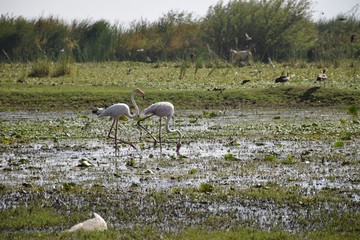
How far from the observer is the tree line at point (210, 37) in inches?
1292

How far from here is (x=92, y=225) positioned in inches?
307

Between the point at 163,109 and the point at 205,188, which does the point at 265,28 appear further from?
the point at 205,188

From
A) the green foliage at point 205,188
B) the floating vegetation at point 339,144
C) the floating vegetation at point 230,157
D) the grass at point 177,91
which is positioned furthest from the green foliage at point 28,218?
the grass at point 177,91

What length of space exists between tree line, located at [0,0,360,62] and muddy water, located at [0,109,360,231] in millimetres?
15462

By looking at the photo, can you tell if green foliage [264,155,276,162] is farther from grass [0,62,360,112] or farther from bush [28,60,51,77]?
bush [28,60,51,77]

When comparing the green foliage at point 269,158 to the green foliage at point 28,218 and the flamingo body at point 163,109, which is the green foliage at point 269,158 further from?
the green foliage at point 28,218

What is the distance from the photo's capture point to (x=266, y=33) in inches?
1347

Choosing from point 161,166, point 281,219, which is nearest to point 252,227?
point 281,219

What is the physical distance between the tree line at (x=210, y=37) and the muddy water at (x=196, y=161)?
50.7ft

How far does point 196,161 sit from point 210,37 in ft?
78.0

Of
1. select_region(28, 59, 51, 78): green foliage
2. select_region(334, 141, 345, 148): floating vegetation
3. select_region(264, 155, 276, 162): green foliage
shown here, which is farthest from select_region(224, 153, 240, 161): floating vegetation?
select_region(28, 59, 51, 78): green foliage

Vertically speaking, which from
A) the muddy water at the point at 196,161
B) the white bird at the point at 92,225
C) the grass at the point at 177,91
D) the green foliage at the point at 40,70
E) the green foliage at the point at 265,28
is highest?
the green foliage at the point at 265,28

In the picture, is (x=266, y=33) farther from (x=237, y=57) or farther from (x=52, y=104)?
(x=52, y=104)

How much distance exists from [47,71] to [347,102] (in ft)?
33.1
